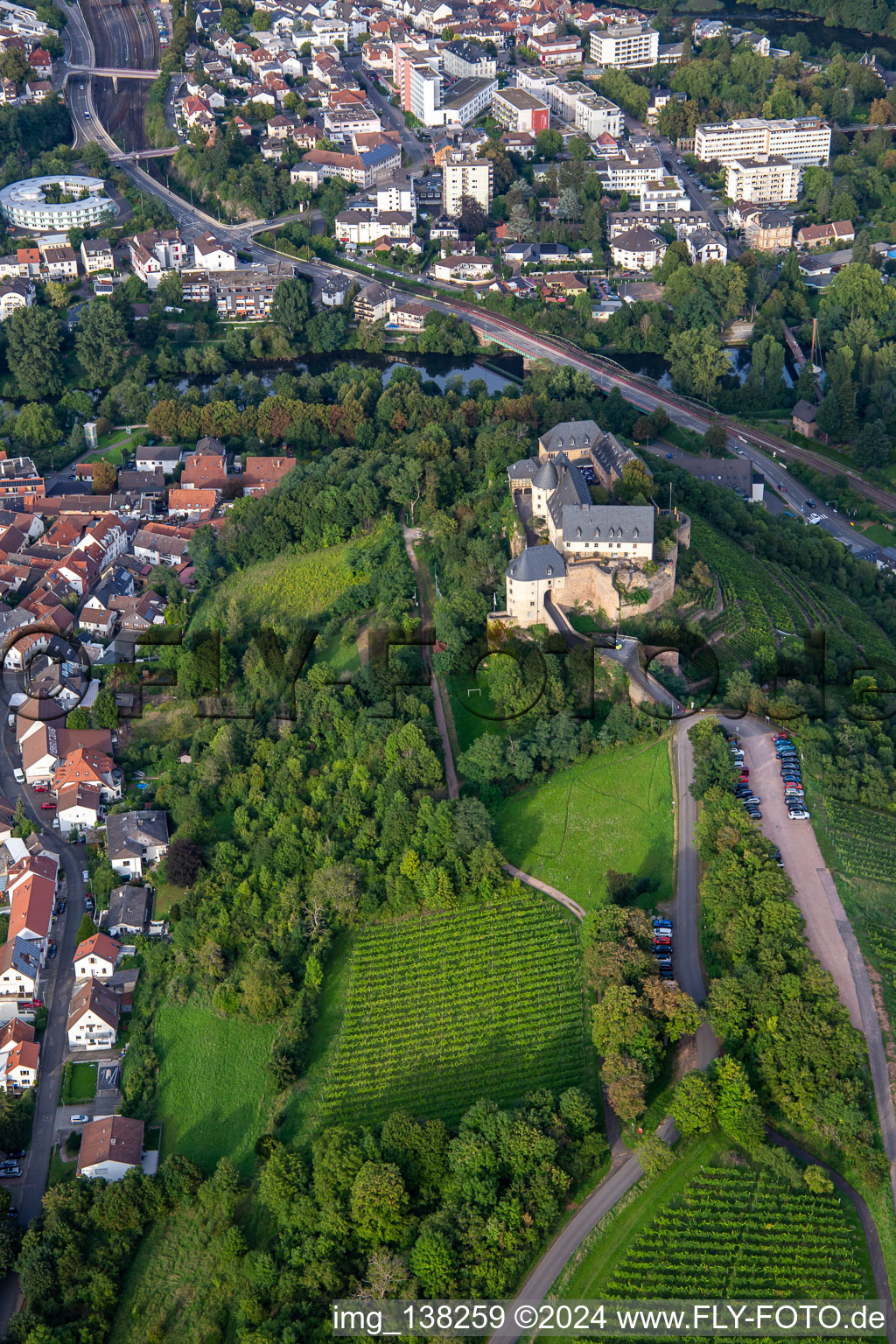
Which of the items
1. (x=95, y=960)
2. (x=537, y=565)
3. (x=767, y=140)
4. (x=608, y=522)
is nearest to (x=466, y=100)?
(x=767, y=140)

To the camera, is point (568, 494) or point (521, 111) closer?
point (568, 494)

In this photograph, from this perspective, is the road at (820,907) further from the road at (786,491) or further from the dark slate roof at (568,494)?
the road at (786,491)

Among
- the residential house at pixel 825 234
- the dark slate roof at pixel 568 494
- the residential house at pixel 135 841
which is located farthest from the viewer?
the residential house at pixel 825 234

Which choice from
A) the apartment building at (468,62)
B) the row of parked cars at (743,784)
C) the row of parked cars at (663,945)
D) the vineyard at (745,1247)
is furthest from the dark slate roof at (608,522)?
the apartment building at (468,62)

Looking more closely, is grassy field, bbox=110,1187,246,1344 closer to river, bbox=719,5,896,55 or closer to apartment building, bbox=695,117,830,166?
apartment building, bbox=695,117,830,166

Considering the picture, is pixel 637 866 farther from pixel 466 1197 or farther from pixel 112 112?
pixel 112 112

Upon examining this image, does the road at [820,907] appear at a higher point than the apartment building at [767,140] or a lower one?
lower

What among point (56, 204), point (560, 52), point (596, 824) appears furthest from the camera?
point (560, 52)

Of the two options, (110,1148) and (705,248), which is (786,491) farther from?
(110,1148)

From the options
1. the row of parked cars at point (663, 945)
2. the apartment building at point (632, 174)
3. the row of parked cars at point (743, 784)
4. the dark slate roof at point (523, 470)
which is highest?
the apartment building at point (632, 174)
